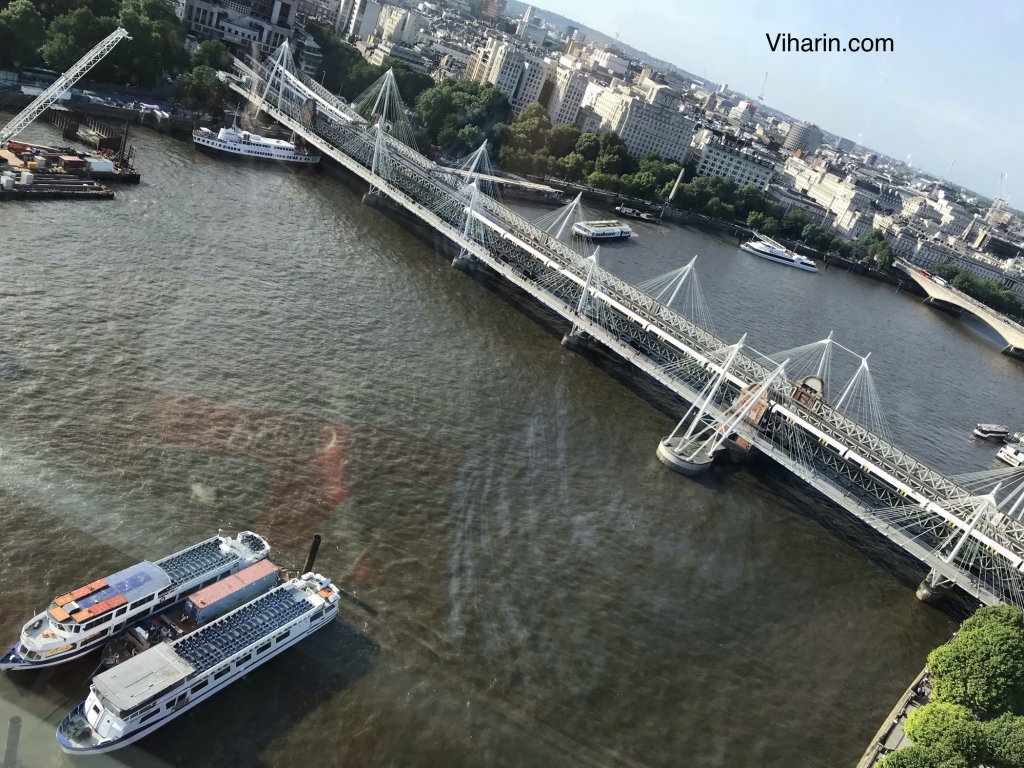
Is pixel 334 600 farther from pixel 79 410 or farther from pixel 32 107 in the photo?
pixel 32 107

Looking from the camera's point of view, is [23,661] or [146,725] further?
[23,661]

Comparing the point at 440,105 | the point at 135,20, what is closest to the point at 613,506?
the point at 135,20

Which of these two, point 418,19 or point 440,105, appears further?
point 418,19

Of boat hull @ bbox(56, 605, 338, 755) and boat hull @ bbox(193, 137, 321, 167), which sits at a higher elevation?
boat hull @ bbox(193, 137, 321, 167)

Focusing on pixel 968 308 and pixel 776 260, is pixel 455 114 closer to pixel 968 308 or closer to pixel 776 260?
pixel 776 260

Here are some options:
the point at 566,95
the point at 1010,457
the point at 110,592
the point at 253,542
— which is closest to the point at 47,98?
the point at 253,542

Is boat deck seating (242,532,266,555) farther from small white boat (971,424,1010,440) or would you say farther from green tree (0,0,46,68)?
green tree (0,0,46,68)

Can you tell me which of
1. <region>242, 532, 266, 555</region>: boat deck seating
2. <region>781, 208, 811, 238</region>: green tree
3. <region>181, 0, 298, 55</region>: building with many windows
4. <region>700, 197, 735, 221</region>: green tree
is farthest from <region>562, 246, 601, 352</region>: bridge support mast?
<region>781, 208, 811, 238</region>: green tree
